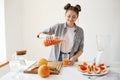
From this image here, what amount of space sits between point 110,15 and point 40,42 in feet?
3.66

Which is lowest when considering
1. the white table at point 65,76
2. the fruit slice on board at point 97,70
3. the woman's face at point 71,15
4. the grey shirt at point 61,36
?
the white table at point 65,76

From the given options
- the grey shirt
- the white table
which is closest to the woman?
the grey shirt

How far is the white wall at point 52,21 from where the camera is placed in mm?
2666

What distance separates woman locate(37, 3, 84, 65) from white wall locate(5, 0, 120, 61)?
2.59 ft

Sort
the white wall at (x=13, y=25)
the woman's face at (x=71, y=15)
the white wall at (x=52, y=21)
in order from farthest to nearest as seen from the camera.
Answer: the white wall at (x=52, y=21) < the white wall at (x=13, y=25) < the woman's face at (x=71, y=15)

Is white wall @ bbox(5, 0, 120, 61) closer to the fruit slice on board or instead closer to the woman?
the woman

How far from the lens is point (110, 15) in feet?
8.82

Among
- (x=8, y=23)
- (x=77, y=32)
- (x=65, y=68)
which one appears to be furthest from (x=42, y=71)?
(x=8, y=23)

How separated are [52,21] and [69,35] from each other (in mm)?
917

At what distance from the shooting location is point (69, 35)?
1.97 meters

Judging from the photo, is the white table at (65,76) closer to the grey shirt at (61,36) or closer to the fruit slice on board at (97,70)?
the fruit slice on board at (97,70)

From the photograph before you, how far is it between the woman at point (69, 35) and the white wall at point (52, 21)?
79cm

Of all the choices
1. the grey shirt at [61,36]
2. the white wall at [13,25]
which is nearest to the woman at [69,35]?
the grey shirt at [61,36]

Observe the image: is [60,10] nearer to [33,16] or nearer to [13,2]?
[33,16]
